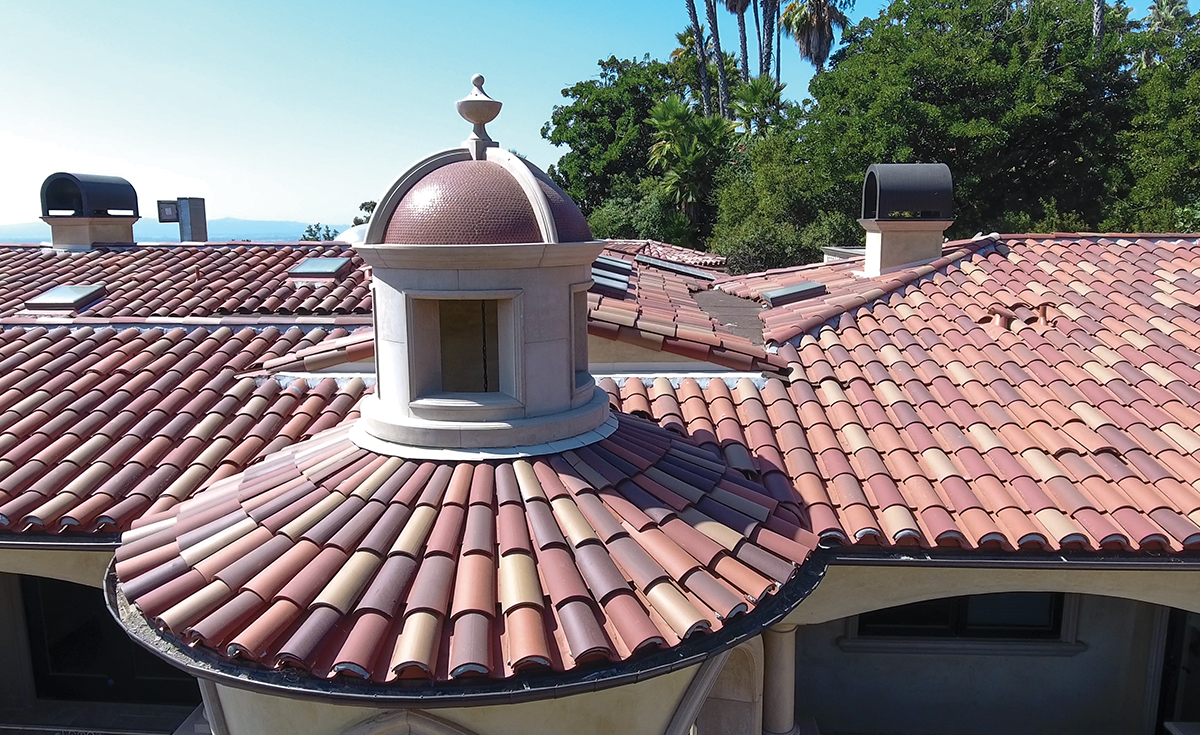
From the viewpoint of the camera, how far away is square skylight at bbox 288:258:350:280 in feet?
48.2

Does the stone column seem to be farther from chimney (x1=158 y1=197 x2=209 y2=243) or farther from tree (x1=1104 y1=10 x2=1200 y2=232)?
tree (x1=1104 y1=10 x2=1200 y2=232)

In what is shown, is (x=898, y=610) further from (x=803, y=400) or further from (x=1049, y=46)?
(x=1049, y=46)

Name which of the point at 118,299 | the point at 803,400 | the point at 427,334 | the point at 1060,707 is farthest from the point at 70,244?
the point at 1060,707

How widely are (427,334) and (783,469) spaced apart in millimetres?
3744

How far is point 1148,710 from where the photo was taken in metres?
9.30

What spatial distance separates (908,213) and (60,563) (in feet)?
43.8

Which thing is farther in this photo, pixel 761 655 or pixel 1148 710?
pixel 1148 710

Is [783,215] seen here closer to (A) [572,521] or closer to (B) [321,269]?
(B) [321,269]

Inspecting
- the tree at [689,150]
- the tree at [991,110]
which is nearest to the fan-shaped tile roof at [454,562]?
the tree at [991,110]

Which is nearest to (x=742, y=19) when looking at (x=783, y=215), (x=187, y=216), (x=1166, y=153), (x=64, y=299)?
(x=783, y=215)

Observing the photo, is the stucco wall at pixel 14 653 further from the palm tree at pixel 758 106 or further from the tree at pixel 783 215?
Result: the palm tree at pixel 758 106

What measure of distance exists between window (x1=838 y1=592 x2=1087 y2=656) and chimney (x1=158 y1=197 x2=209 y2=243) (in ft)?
82.4

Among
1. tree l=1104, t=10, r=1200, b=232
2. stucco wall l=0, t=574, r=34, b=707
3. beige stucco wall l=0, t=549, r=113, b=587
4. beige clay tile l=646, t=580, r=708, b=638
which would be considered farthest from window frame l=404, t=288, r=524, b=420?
tree l=1104, t=10, r=1200, b=232

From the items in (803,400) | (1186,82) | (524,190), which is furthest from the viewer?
(1186,82)
